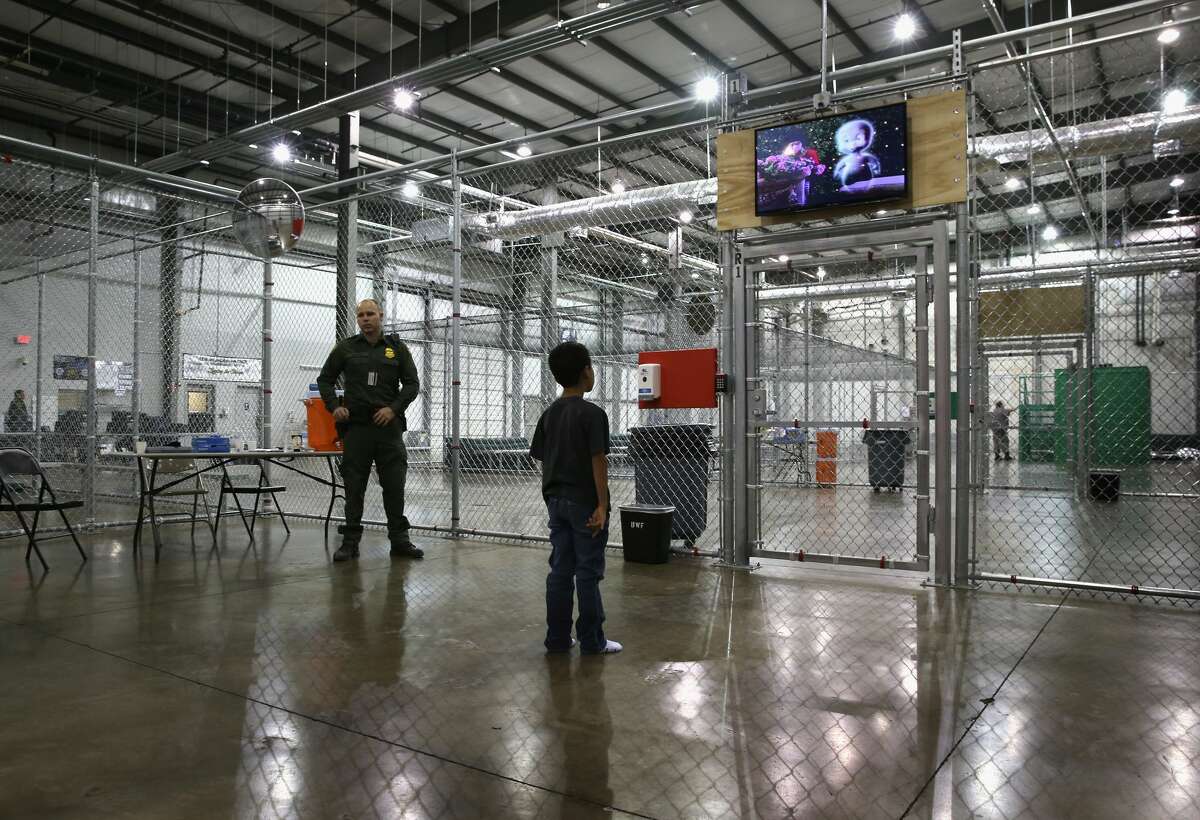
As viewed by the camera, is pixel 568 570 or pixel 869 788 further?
pixel 568 570

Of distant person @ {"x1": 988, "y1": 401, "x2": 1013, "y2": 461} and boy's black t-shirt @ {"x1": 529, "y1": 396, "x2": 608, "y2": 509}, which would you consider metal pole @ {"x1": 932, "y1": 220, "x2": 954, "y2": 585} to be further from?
distant person @ {"x1": 988, "y1": 401, "x2": 1013, "y2": 461}

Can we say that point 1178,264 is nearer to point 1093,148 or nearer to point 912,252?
point 1093,148

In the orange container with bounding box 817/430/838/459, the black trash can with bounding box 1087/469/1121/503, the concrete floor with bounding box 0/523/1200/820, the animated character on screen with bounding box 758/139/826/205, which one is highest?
the animated character on screen with bounding box 758/139/826/205

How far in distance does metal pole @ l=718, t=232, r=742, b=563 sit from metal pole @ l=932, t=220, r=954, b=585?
4.25 feet

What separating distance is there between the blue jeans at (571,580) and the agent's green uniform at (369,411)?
9.27 feet

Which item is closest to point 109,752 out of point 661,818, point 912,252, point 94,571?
point 661,818

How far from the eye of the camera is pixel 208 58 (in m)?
11.5

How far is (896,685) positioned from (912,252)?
3.00m

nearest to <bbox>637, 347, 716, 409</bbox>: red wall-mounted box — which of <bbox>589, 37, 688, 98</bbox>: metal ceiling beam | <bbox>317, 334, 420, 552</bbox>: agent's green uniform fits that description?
<bbox>317, 334, 420, 552</bbox>: agent's green uniform

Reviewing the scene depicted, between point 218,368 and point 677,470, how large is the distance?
1454cm

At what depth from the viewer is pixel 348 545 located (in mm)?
5738

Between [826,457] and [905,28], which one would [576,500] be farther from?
[826,457]

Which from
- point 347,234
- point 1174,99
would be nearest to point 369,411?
point 347,234

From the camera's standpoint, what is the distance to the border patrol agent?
5.78 meters
